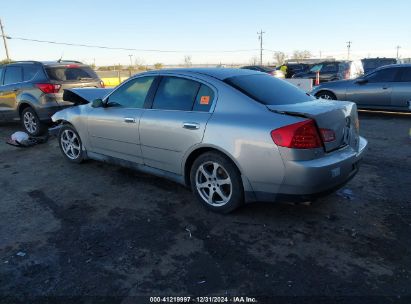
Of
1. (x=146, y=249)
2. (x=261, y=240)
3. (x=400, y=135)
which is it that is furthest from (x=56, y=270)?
(x=400, y=135)

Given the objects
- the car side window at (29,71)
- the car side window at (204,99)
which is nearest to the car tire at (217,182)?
the car side window at (204,99)

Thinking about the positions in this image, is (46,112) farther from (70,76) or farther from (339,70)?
(339,70)

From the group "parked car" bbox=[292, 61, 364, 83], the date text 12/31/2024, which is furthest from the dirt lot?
"parked car" bbox=[292, 61, 364, 83]

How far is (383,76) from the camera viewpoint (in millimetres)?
10242

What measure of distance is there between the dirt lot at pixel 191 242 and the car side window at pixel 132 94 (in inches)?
43.3

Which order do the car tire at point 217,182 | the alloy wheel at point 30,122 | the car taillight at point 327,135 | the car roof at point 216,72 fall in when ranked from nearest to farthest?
the car taillight at point 327,135, the car tire at point 217,182, the car roof at point 216,72, the alloy wheel at point 30,122

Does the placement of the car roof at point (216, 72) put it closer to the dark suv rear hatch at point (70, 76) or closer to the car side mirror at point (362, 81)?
the dark suv rear hatch at point (70, 76)

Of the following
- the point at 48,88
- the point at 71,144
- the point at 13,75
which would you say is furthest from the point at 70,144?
the point at 13,75

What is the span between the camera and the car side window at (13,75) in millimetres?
8516

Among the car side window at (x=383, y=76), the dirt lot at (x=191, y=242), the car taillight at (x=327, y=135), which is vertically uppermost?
the car side window at (x=383, y=76)

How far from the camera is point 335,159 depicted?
3.54 meters

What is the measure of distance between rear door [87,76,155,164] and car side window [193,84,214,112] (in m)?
0.86

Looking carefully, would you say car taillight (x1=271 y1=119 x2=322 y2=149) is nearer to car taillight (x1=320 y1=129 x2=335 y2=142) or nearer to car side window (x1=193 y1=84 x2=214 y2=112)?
car taillight (x1=320 y1=129 x2=335 y2=142)

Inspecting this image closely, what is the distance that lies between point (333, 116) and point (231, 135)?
40.4 inches
